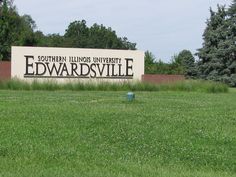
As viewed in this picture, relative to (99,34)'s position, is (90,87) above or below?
below

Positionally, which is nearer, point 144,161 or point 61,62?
point 144,161

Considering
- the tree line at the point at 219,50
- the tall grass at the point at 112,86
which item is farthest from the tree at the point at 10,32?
the tall grass at the point at 112,86

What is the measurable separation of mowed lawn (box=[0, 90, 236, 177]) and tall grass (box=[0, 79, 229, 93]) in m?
21.3

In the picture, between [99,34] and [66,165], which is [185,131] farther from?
[99,34]

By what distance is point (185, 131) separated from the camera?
514 inches

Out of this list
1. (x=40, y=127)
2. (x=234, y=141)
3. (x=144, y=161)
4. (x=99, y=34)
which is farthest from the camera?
(x=99, y=34)

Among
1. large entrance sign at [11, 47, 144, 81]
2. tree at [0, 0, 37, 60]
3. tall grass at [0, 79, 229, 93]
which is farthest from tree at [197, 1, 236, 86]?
tree at [0, 0, 37, 60]

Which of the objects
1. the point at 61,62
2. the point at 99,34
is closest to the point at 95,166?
the point at 61,62

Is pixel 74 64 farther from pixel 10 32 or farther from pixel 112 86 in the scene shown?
pixel 10 32

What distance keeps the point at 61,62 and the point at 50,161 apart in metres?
35.2

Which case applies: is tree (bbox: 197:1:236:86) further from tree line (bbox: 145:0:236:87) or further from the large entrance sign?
the large entrance sign

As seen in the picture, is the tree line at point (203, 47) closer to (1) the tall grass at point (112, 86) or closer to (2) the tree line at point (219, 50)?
(2) the tree line at point (219, 50)

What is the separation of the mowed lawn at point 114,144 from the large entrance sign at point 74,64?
2825cm

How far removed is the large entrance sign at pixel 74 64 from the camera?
144 feet
